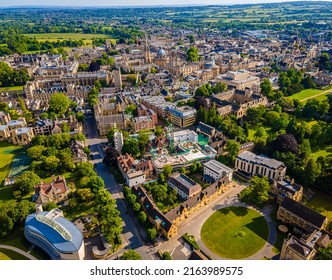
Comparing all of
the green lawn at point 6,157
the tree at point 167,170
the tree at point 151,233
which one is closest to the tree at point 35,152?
the green lawn at point 6,157

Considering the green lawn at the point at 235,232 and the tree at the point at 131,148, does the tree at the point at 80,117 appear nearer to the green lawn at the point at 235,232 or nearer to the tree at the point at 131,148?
the tree at the point at 131,148

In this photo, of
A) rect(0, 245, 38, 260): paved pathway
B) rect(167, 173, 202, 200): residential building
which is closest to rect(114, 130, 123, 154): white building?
rect(167, 173, 202, 200): residential building

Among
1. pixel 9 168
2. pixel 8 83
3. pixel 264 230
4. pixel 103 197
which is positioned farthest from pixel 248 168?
pixel 8 83

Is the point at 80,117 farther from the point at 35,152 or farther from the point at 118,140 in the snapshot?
the point at 118,140
